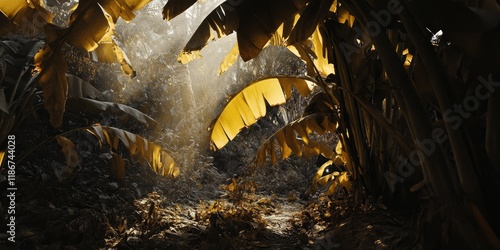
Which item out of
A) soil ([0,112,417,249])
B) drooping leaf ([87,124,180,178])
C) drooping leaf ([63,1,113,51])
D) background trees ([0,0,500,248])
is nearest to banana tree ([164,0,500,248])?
background trees ([0,0,500,248])

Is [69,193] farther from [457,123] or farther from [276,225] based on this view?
[457,123]

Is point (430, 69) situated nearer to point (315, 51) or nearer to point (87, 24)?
point (87, 24)

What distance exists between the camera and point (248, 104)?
5344 millimetres

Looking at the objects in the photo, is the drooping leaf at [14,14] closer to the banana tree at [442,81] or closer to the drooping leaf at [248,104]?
the banana tree at [442,81]

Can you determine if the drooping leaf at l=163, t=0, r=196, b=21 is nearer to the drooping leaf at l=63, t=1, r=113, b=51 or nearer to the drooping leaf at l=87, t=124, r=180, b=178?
the drooping leaf at l=63, t=1, r=113, b=51

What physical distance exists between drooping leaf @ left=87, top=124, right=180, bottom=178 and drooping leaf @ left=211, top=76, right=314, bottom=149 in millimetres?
900

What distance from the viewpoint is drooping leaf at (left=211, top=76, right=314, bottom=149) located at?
17.4 feet

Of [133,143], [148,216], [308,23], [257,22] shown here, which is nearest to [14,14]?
[257,22]

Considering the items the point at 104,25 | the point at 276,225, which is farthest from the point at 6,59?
the point at 276,225

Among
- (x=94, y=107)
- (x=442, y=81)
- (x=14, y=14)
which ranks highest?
(x=14, y=14)

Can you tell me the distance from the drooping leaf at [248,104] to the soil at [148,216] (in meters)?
1.25

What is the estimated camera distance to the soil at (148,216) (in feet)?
12.8

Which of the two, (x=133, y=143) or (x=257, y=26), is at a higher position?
(x=133, y=143)

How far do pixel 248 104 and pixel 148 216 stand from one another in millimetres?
2110
